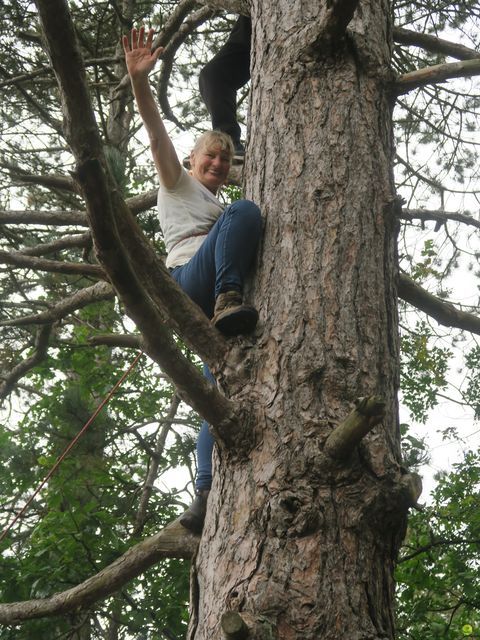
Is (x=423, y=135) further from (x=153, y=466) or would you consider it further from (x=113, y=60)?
(x=153, y=466)

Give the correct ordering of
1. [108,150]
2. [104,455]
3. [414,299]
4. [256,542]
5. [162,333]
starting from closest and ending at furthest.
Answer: [256,542]
[162,333]
[108,150]
[414,299]
[104,455]

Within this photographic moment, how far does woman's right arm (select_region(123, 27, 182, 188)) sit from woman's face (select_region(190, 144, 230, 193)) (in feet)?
1.13

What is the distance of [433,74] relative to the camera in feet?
9.65

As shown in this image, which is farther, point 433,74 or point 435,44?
point 435,44

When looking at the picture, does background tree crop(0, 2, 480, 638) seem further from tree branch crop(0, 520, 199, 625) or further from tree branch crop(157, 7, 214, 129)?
tree branch crop(157, 7, 214, 129)

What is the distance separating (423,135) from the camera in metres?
6.65

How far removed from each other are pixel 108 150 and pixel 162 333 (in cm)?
62

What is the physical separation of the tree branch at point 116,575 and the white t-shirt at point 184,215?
105 cm

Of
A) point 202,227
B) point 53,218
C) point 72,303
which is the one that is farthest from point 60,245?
point 202,227

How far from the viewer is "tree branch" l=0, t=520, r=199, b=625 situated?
249cm

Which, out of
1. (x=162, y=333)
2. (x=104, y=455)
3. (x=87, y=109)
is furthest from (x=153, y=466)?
(x=87, y=109)

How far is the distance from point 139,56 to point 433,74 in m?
1.11

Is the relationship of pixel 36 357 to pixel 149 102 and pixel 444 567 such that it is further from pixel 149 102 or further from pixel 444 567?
pixel 444 567

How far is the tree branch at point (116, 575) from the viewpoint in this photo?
249 centimetres
